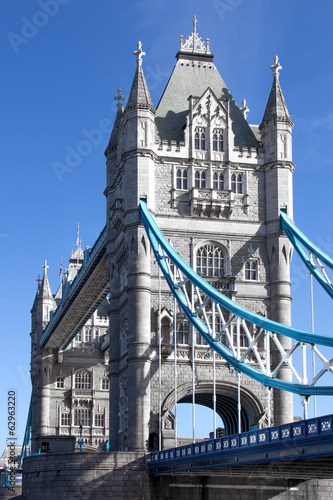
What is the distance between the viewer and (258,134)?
2357 inches

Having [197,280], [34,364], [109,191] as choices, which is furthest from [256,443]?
[34,364]

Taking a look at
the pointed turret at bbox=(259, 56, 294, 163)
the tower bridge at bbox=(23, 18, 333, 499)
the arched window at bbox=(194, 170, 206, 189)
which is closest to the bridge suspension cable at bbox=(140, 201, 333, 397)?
the tower bridge at bbox=(23, 18, 333, 499)

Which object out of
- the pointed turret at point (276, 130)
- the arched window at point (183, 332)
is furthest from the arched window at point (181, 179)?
the arched window at point (183, 332)

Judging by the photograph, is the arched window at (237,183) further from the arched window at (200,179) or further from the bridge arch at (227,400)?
the bridge arch at (227,400)

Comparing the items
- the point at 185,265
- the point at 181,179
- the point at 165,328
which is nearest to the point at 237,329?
the point at 185,265

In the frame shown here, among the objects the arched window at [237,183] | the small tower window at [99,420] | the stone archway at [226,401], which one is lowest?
the stone archway at [226,401]

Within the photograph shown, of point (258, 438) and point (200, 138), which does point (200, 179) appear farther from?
point (258, 438)

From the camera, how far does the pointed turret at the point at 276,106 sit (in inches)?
2186

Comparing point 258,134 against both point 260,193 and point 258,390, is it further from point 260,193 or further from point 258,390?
point 258,390

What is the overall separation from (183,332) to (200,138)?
11.9 metres

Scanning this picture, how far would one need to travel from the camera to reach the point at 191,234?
53781 mm

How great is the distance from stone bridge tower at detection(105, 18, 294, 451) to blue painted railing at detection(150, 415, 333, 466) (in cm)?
740

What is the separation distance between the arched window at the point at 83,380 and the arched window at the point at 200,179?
39.7 m

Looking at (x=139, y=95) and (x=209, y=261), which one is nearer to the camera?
(x=209, y=261)
